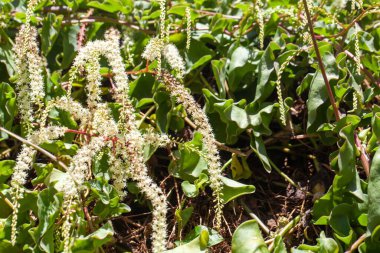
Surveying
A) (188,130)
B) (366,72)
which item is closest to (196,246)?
(188,130)

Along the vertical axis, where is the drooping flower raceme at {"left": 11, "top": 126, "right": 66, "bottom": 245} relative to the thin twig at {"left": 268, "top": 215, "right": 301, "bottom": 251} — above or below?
above

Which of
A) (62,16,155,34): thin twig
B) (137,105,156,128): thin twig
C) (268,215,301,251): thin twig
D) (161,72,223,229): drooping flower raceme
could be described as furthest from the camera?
(62,16,155,34): thin twig

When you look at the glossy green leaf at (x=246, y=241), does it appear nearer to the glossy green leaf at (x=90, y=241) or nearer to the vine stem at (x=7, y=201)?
the glossy green leaf at (x=90, y=241)

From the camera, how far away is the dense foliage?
4.96ft

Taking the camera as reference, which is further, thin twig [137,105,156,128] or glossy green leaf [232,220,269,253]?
thin twig [137,105,156,128]

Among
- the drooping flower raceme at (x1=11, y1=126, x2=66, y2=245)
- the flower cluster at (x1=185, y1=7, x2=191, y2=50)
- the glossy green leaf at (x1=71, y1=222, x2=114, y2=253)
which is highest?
the flower cluster at (x1=185, y1=7, x2=191, y2=50)

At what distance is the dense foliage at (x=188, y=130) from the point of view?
1.51 meters

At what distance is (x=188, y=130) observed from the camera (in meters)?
1.88

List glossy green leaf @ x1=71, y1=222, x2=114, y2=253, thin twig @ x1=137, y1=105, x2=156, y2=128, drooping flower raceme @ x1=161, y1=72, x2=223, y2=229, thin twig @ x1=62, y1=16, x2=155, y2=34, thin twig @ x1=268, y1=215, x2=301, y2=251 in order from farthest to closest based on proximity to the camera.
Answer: thin twig @ x1=62, y1=16, x2=155, y2=34 → thin twig @ x1=137, y1=105, x2=156, y2=128 → thin twig @ x1=268, y1=215, x2=301, y2=251 → drooping flower raceme @ x1=161, y1=72, x2=223, y2=229 → glossy green leaf @ x1=71, y1=222, x2=114, y2=253

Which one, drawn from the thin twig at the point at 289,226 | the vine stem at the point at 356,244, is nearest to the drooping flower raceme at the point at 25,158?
the thin twig at the point at 289,226

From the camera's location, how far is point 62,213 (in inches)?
58.5

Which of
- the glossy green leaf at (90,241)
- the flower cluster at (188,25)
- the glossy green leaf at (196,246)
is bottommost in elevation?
the glossy green leaf at (196,246)

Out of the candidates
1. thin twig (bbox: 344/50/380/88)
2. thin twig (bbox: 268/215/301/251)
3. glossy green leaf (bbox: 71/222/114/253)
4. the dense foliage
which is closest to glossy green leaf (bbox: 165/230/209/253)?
the dense foliage

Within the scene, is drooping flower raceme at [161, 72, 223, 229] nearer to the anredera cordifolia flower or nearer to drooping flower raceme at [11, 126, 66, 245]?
the anredera cordifolia flower
